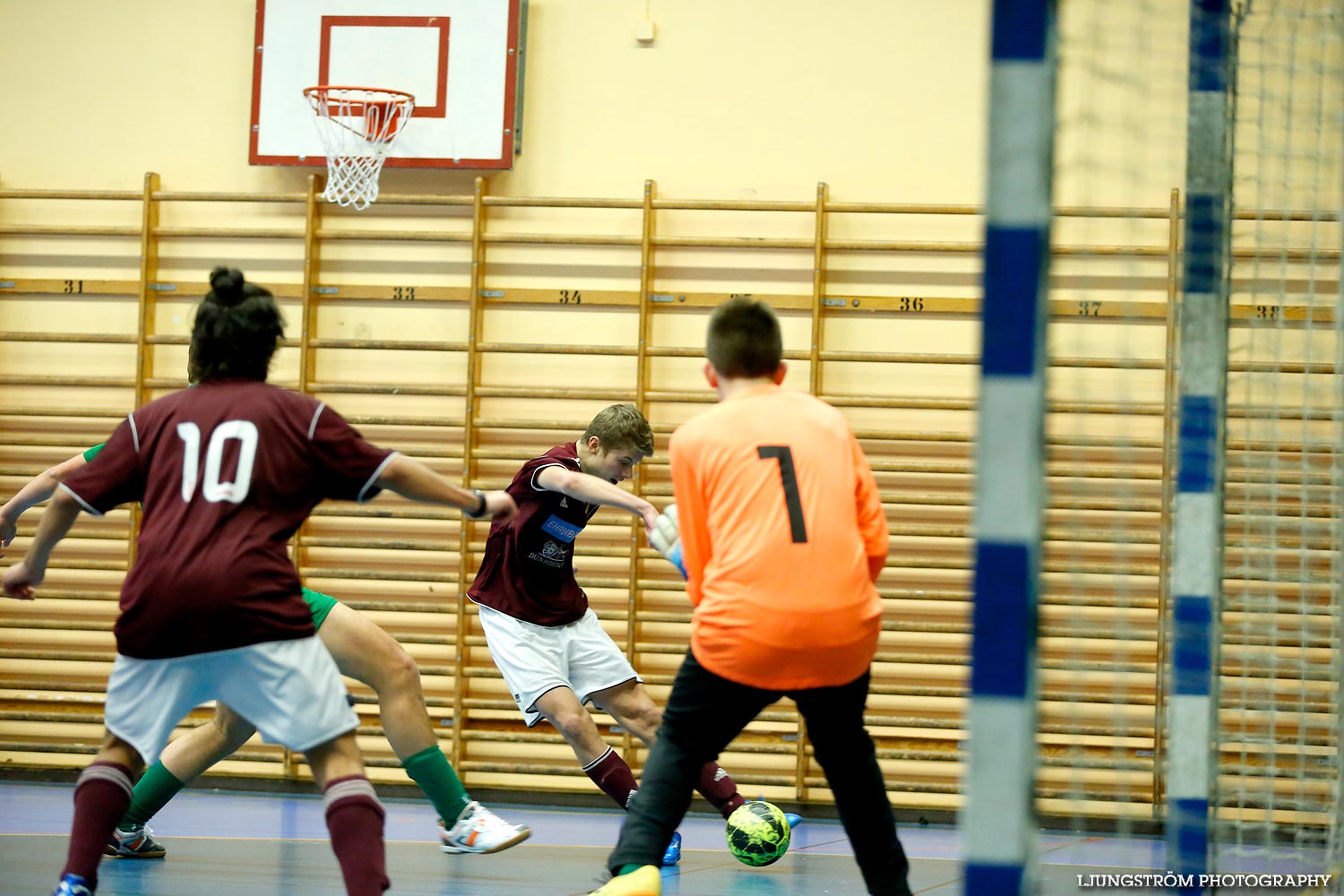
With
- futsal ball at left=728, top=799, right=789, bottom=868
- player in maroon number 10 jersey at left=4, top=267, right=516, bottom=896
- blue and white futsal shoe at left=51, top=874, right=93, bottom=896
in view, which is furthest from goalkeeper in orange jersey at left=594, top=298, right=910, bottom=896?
futsal ball at left=728, top=799, right=789, bottom=868

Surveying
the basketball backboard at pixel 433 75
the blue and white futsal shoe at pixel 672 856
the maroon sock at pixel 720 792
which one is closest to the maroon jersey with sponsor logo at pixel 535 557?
the maroon sock at pixel 720 792

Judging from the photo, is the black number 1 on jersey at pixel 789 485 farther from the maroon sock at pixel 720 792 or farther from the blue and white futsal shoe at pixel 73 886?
the maroon sock at pixel 720 792

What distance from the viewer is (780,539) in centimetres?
311

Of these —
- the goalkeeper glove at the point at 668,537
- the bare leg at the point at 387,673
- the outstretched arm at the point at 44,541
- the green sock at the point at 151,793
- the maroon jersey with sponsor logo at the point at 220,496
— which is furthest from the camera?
the green sock at the point at 151,793

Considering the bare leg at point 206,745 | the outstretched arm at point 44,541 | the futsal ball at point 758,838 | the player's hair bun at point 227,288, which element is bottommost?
the futsal ball at point 758,838

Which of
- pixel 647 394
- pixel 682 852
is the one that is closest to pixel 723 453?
pixel 682 852

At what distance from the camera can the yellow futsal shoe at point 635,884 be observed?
311 centimetres

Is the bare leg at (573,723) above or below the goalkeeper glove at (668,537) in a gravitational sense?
below

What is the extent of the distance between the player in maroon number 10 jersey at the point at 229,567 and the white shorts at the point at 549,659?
1958 millimetres

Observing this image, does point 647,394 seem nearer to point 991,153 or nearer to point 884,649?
point 884,649

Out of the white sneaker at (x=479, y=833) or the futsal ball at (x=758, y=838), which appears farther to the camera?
the futsal ball at (x=758, y=838)

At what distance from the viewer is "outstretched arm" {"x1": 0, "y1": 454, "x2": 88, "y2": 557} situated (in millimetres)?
4215

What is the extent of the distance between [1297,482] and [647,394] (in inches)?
127

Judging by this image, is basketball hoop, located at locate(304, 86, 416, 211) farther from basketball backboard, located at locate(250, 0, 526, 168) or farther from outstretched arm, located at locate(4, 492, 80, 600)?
outstretched arm, located at locate(4, 492, 80, 600)
